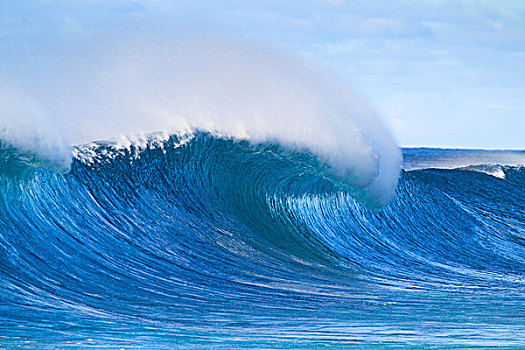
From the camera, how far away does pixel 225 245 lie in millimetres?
7664

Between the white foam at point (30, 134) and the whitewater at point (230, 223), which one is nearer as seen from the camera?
the whitewater at point (230, 223)

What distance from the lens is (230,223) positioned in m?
8.46

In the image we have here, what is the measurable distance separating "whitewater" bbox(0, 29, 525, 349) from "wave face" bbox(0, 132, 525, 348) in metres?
0.02

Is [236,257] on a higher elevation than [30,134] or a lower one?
lower

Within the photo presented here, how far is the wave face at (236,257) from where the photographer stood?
190 inches

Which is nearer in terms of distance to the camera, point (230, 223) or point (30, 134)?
point (30, 134)

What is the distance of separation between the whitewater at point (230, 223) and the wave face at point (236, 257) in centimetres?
2

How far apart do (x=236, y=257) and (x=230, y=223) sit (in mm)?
1152

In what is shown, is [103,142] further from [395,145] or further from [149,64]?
[395,145]

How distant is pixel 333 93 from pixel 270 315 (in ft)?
18.3

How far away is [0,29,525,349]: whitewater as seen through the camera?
499 centimetres

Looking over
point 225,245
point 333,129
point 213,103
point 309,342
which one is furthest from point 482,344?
point 213,103

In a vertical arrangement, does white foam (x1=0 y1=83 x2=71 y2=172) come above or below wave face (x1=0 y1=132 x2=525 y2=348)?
above

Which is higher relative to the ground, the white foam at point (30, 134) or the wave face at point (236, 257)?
the white foam at point (30, 134)
